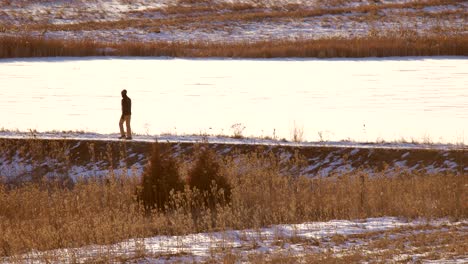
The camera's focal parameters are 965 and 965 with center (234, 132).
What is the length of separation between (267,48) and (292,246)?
29420 mm

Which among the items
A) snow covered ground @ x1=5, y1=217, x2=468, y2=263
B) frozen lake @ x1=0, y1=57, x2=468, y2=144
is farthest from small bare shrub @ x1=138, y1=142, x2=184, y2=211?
frozen lake @ x1=0, y1=57, x2=468, y2=144

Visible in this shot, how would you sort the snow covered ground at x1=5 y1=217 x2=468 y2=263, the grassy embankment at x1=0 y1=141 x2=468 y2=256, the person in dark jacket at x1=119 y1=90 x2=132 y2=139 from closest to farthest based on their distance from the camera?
the snow covered ground at x1=5 y1=217 x2=468 y2=263 < the grassy embankment at x1=0 y1=141 x2=468 y2=256 < the person in dark jacket at x1=119 y1=90 x2=132 y2=139

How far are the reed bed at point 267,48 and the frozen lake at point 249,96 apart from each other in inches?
55.6

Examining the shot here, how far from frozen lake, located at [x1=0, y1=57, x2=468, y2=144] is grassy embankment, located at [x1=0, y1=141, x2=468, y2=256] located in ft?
16.0

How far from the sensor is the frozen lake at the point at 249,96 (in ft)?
75.0

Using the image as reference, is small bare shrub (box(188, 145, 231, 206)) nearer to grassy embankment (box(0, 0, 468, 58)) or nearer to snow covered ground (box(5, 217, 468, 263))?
snow covered ground (box(5, 217, 468, 263))

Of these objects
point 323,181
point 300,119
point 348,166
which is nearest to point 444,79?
point 300,119

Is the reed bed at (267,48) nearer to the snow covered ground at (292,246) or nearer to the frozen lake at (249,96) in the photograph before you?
the frozen lake at (249,96)

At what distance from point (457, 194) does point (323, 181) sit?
8.81 feet

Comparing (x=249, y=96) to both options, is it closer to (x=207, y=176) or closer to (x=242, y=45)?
(x=242, y=45)

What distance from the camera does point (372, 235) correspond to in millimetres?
11477

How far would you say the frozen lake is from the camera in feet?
75.0

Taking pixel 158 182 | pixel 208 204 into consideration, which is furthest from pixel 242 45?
pixel 208 204

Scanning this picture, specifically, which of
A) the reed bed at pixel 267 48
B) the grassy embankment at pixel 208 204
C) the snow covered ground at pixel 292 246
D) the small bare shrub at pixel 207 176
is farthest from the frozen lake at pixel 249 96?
the snow covered ground at pixel 292 246
